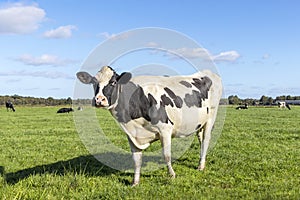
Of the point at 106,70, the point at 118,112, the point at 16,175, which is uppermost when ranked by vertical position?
the point at 106,70

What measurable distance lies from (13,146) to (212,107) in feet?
26.2

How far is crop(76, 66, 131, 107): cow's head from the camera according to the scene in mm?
6073

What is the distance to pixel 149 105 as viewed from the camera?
6.87 meters

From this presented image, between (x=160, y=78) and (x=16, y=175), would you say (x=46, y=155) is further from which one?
(x=160, y=78)

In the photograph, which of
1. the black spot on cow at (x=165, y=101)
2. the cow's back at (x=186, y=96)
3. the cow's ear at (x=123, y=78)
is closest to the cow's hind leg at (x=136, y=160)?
the cow's back at (x=186, y=96)

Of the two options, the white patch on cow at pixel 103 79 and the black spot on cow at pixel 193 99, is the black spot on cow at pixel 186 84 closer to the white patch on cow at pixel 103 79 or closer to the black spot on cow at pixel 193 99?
the black spot on cow at pixel 193 99

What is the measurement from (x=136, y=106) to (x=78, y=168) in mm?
3089

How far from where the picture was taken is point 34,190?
6.60m

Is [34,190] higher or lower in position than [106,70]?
lower

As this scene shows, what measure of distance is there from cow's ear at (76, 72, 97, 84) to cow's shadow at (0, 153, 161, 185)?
2292 mm

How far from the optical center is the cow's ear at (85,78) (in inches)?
246

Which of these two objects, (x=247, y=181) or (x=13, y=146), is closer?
(x=247, y=181)

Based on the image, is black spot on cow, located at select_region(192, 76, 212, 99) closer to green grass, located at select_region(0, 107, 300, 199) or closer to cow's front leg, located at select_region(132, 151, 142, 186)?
green grass, located at select_region(0, 107, 300, 199)

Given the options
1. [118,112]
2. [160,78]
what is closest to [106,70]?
[118,112]
